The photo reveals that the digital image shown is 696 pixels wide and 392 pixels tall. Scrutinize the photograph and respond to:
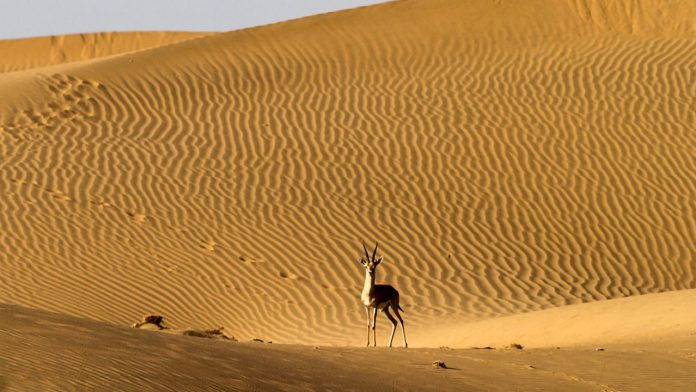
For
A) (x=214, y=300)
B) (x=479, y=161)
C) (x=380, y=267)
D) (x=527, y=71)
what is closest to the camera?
(x=214, y=300)

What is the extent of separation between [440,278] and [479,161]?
4.46 m

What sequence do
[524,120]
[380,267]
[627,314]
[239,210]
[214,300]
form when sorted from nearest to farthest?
[627,314], [214,300], [380,267], [239,210], [524,120]

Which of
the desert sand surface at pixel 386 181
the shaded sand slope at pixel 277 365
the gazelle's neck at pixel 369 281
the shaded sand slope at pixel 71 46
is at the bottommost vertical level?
the shaded sand slope at pixel 277 365

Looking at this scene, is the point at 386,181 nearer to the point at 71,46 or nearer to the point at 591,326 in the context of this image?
the point at 591,326

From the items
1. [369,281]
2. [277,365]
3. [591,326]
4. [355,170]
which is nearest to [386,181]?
[355,170]

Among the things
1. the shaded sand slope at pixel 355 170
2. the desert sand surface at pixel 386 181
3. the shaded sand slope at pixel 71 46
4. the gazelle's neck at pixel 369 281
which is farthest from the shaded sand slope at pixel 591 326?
the shaded sand slope at pixel 71 46

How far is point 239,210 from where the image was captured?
18.9 meters

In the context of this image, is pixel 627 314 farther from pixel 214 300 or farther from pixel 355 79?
pixel 355 79

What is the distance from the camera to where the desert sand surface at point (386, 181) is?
50.5 ft

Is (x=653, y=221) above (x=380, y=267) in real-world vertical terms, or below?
above

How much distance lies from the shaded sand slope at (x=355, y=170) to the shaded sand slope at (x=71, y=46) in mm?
28812

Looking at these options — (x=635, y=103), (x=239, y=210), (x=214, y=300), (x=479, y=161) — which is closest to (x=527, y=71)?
(x=635, y=103)

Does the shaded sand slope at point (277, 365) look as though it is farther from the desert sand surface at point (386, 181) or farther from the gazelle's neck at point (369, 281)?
the gazelle's neck at point (369, 281)

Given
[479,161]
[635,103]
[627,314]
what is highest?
[635,103]
